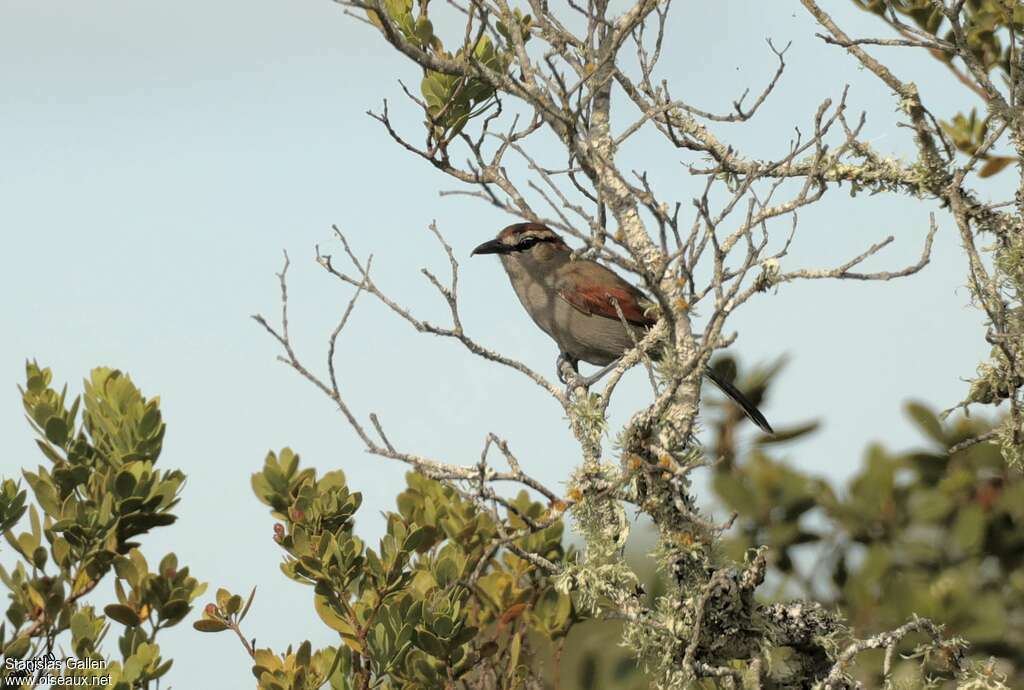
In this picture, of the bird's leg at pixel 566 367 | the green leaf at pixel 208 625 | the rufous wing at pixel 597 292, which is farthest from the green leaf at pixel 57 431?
the rufous wing at pixel 597 292

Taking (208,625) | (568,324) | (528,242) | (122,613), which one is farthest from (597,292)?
(122,613)

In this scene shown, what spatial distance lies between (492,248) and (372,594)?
4.22 meters

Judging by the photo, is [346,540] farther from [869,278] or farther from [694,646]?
[869,278]

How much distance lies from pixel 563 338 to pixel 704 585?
3870 mm

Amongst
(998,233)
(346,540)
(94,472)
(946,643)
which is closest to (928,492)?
(998,233)

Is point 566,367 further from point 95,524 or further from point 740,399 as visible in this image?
point 95,524

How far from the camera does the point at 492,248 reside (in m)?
8.66

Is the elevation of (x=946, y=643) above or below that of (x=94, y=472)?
below

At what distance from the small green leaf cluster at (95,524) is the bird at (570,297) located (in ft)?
12.2

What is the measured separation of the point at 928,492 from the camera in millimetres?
6984

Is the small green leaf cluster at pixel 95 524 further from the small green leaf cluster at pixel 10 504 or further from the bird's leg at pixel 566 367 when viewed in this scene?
the bird's leg at pixel 566 367

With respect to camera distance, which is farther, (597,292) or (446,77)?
(597,292)

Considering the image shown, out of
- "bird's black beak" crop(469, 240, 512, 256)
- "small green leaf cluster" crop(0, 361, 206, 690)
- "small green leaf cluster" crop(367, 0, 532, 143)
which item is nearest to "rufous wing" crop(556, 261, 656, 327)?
"bird's black beak" crop(469, 240, 512, 256)

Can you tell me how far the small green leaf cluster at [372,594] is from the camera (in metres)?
4.68
